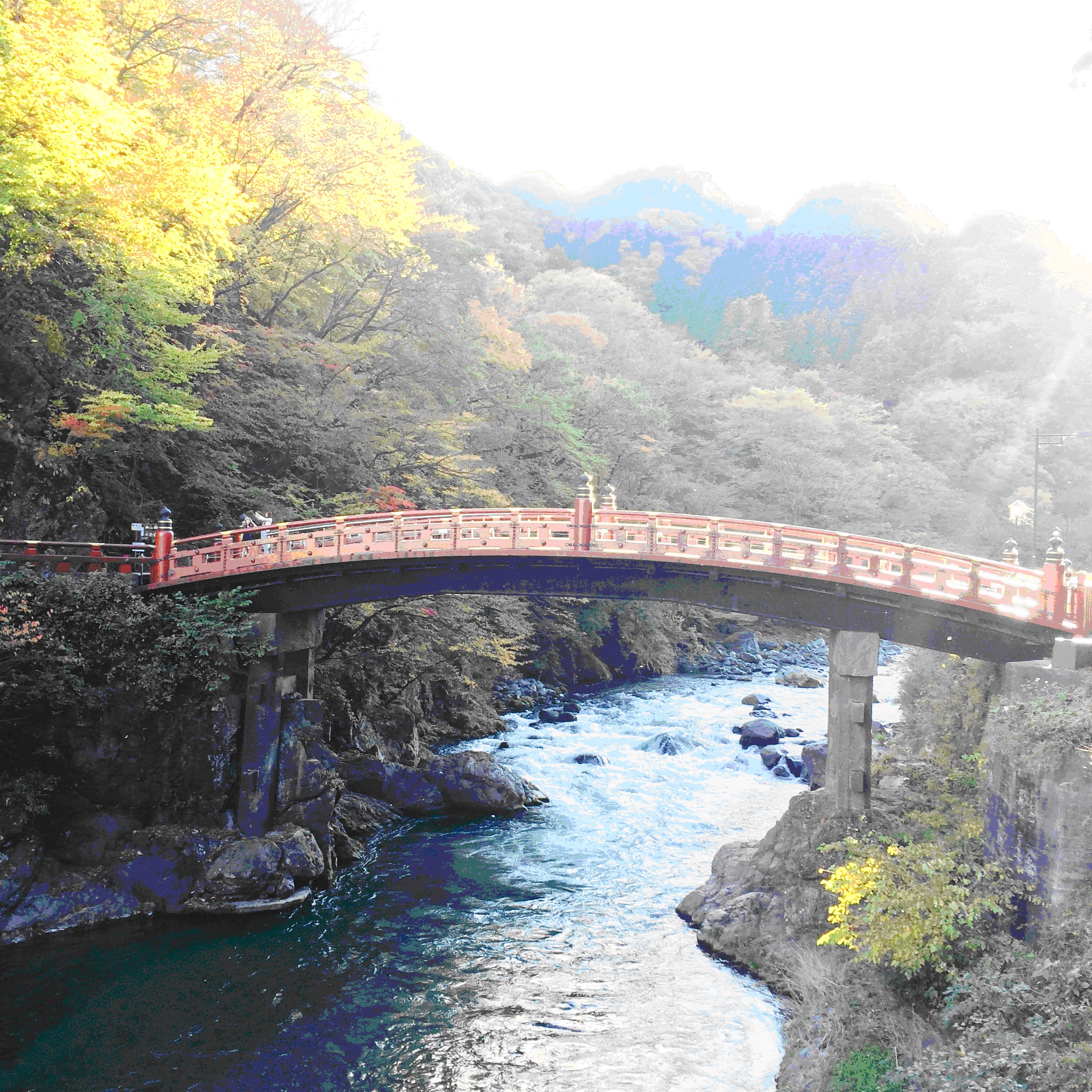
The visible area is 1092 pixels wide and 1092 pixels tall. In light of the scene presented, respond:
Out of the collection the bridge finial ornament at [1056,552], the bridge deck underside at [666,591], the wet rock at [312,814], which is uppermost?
the bridge finial ornament at [1056,552]

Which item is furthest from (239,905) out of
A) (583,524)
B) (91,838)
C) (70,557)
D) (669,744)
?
(669,744)

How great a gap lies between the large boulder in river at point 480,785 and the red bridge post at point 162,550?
896cm

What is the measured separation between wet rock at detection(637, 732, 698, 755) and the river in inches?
245

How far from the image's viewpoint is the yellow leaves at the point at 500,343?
34438 millimetres

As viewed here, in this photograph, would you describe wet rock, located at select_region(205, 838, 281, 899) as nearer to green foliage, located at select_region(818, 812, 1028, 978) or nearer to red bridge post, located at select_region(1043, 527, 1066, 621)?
green foliage, located at select_region(818, 812, 1028, 978)

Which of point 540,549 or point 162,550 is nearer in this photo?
point 540,549

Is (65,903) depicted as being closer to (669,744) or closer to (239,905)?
(239,905)

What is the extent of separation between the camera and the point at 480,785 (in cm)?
2230

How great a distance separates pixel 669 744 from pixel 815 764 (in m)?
7.41

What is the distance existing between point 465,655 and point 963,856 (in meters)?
19.1

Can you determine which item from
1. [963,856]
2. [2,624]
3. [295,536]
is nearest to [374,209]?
[295,536]

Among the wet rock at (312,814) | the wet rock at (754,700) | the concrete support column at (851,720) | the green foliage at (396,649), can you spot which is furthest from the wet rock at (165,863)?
the wet rock at (754,700)

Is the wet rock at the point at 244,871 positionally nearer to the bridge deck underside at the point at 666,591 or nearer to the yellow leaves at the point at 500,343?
the bridge deck underside at the point at 666,591

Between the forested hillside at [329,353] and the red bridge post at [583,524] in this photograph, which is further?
the forested hillside at [329,353]
